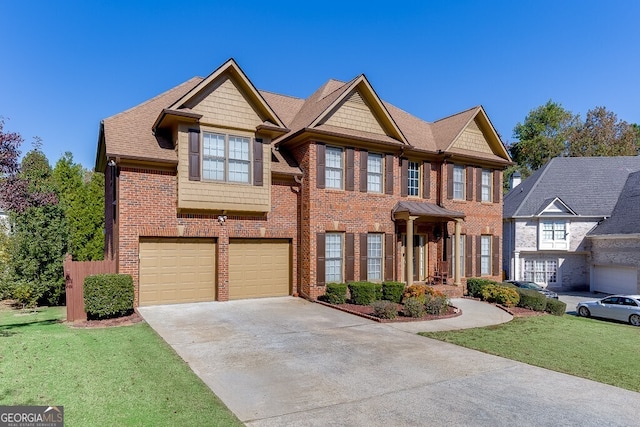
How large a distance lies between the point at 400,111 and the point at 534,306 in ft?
40.1

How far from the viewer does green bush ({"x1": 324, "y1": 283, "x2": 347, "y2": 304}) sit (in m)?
15.1

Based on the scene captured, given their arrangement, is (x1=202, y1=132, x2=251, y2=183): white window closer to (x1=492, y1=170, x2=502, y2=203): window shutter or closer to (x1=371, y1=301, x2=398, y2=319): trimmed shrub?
(x1=371, y1=301, x2=398, y2=319): trimmed shrub

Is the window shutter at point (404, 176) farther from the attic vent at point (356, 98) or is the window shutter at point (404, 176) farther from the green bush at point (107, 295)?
the green bush at point (107, 295)

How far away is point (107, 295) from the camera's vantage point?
11695 mm

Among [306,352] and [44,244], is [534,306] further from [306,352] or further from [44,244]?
[44,244]

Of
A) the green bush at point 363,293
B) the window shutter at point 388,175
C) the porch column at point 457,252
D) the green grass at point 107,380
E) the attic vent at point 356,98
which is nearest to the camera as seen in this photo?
the green grass at point 107,380

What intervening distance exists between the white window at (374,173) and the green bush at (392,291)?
169 inches

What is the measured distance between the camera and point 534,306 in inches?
647

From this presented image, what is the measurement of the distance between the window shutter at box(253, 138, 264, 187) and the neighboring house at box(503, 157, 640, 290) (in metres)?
21.4

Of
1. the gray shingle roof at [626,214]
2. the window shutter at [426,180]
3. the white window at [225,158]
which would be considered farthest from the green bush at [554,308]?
the white window at [225,158]

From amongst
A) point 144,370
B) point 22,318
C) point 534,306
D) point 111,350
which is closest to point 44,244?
point 22,318

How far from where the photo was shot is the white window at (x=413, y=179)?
19.3m

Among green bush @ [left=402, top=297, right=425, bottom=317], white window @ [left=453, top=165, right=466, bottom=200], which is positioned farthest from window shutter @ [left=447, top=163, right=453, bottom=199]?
green bush @ [left=402, top=297, right=425, bottom=317]

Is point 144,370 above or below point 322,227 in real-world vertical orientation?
below
